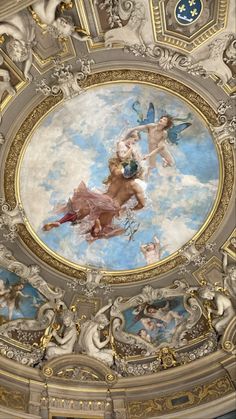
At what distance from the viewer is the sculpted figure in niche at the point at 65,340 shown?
13.7 meters

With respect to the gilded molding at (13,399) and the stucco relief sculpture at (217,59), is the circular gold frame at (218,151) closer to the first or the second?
the stucco relief sculpture at (217,59)

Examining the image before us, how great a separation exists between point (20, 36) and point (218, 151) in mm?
5244

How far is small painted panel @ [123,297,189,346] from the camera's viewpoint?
14492 mm

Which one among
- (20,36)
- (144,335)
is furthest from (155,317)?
(20,36)

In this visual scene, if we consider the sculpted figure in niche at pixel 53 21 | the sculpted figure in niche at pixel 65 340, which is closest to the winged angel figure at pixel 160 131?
the sculpted figure in niche at pixel 53 21

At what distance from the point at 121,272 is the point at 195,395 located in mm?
3638

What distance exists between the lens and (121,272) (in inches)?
603

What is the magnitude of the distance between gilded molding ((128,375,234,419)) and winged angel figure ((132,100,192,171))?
5.20 meters

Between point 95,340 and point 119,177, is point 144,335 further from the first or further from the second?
point 119,177

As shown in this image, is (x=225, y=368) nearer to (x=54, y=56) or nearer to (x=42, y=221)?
(x=42, y=221)

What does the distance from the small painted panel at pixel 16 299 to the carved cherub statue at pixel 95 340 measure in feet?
4.02

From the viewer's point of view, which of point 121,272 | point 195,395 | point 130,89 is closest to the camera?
point 195,395

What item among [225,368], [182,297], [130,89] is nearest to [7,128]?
[130,89]

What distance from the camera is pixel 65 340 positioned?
13.9 meters
